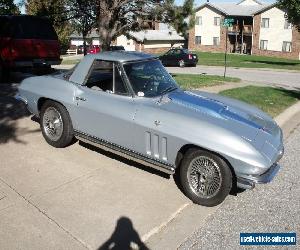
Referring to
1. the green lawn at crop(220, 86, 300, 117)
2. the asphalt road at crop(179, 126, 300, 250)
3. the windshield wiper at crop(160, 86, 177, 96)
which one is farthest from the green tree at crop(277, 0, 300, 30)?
the asphalt road at crop(179, 126, 300, 250)

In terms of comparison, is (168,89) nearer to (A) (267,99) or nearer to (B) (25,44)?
(A) (267,99)

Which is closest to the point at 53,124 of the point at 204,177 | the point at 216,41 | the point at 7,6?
the point at 204,177

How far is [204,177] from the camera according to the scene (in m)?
4.40

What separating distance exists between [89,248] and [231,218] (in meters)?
1.74

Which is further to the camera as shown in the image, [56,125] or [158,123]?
[56,125]

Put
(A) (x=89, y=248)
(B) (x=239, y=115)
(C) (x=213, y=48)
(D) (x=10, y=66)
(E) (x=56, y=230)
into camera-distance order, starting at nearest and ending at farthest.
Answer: (A) (x=89, y=248) → (E) (x=56, y=230) → (B) (x=239, y=115) → (D) (x=10, y=66) → (C) (x=213, y=48)

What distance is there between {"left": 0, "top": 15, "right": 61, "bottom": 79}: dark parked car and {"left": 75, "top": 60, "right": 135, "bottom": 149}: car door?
20.0 ft

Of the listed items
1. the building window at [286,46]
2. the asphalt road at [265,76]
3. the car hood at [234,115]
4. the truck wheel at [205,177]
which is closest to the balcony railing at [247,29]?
the building window at [286,46]

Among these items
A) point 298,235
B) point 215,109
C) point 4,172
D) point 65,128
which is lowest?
point 298,235

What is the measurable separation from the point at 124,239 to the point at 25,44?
877cm

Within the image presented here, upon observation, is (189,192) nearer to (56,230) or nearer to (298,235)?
A: (298,235)

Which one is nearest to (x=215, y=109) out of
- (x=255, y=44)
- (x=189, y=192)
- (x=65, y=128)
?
(x=189, y=192)

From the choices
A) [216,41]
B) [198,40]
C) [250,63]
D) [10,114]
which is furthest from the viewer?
[198,40]

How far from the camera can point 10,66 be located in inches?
425
